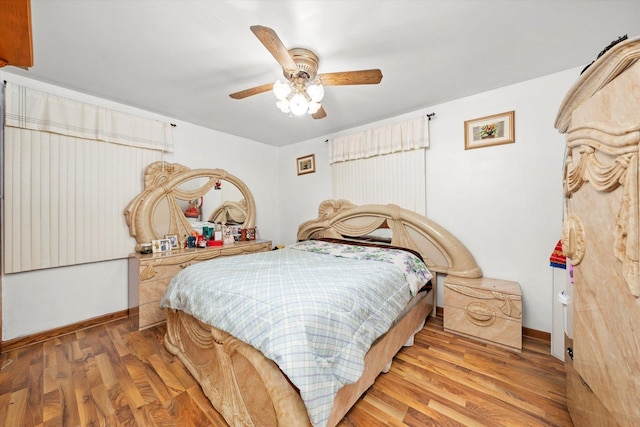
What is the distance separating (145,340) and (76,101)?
2.54 meters

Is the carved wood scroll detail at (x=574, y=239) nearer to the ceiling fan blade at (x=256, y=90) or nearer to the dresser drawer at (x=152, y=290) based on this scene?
the ceiling fan blade at (x=256, y=90)

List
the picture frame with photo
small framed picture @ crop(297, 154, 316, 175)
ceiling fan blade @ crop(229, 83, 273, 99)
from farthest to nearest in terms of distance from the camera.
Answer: small framed picture @ crop(297, 154, 316, 175), the picture frame with photo, ceiling fan blade @ crop(229, 83, 273, 99)

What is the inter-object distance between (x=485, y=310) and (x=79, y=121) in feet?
14.7

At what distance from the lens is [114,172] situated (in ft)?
8.78

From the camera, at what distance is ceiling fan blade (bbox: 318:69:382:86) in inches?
62.6

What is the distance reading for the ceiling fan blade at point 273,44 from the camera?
1.22 m

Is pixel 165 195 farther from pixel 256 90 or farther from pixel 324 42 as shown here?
pixel 324 42

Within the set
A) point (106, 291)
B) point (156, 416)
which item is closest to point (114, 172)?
point (106, 291)

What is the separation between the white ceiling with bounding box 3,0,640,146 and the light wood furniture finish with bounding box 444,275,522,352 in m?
2.00

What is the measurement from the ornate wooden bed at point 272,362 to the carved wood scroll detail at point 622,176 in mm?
1281

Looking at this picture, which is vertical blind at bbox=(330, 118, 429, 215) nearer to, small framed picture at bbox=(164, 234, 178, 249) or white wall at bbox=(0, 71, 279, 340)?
white wall at bbox=(0, 71, 279, 340)

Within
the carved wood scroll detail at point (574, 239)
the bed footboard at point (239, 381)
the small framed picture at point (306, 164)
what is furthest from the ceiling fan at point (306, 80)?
the small framed picture at point (306, 164)

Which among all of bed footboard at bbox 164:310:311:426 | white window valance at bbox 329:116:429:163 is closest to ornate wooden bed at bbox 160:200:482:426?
bed footboard at bbox 164:310:311:426

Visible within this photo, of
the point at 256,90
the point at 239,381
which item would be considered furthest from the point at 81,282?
the point at 256,90
